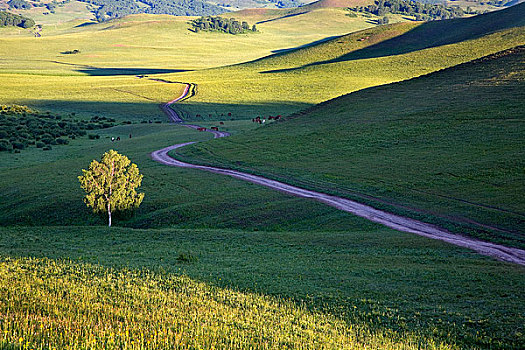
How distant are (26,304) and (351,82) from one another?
353 feet

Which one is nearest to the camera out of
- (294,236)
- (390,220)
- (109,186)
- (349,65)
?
(294,236)

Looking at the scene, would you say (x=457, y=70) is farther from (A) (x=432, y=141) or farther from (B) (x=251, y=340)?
(B) (x=251, y=340)

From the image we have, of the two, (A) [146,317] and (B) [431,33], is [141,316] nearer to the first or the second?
(A) [146,317]

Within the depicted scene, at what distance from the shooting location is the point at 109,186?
3391cm

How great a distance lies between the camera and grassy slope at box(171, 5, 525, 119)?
104 m

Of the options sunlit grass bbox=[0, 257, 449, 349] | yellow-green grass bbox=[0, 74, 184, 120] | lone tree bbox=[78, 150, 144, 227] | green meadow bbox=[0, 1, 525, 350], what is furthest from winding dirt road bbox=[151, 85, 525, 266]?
yellow-green grass bbox=[0, 74, 184, 120]

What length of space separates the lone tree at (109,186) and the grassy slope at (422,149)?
12.5 meters

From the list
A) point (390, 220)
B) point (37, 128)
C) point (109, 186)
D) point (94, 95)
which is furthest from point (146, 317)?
point (94, 95)

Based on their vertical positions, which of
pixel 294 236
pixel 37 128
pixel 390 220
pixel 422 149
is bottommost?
pixel 37 128

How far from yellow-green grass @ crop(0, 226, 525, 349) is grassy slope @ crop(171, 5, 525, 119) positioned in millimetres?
71529

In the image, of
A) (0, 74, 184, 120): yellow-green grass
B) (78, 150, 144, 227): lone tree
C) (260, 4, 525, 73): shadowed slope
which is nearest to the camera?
(78, 150, 144, 227): lone tree

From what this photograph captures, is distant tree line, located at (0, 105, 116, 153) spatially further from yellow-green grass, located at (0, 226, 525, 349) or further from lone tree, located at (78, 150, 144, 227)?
yellow-green grass, located at (0, 226, 525, 349)

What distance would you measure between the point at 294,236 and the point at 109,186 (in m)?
14.7

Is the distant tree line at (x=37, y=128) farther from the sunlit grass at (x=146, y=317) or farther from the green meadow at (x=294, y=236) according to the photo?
the sunlit grass at (x=146, y=317)
